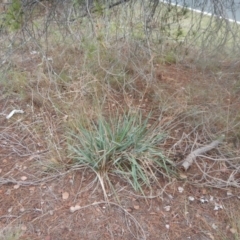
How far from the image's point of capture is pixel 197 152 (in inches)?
103

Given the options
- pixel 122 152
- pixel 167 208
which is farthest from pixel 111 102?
pixel 167 208

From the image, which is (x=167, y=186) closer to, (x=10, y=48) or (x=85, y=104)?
(x=85, y=104)

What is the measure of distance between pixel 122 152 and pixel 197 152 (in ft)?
1.87

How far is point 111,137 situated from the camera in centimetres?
249

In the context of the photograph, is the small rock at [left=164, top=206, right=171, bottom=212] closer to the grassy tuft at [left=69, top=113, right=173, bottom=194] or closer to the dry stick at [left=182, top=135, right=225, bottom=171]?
the grassy tuft at [left=69, top=113, right=173, bottom=194]

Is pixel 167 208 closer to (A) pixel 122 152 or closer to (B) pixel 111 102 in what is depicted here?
(A) pixel 122 152

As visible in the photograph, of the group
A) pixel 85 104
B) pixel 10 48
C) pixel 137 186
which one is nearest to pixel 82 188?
pixel 137 186

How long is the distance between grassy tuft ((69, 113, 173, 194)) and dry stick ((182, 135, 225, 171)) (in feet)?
0.38

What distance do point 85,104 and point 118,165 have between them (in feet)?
2.24

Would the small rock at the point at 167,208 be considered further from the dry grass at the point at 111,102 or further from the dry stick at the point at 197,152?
the dry stick at the point at 197,152

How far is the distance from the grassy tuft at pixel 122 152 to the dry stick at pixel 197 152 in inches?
4.5

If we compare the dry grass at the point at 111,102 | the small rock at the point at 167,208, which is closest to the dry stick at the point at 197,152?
the dry grass at the point at 111,102

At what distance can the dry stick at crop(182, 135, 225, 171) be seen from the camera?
250 cm

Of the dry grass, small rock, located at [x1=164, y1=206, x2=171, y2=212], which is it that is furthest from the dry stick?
small rock, located at [x1=164, y1=206, x2=171, y2=212]
